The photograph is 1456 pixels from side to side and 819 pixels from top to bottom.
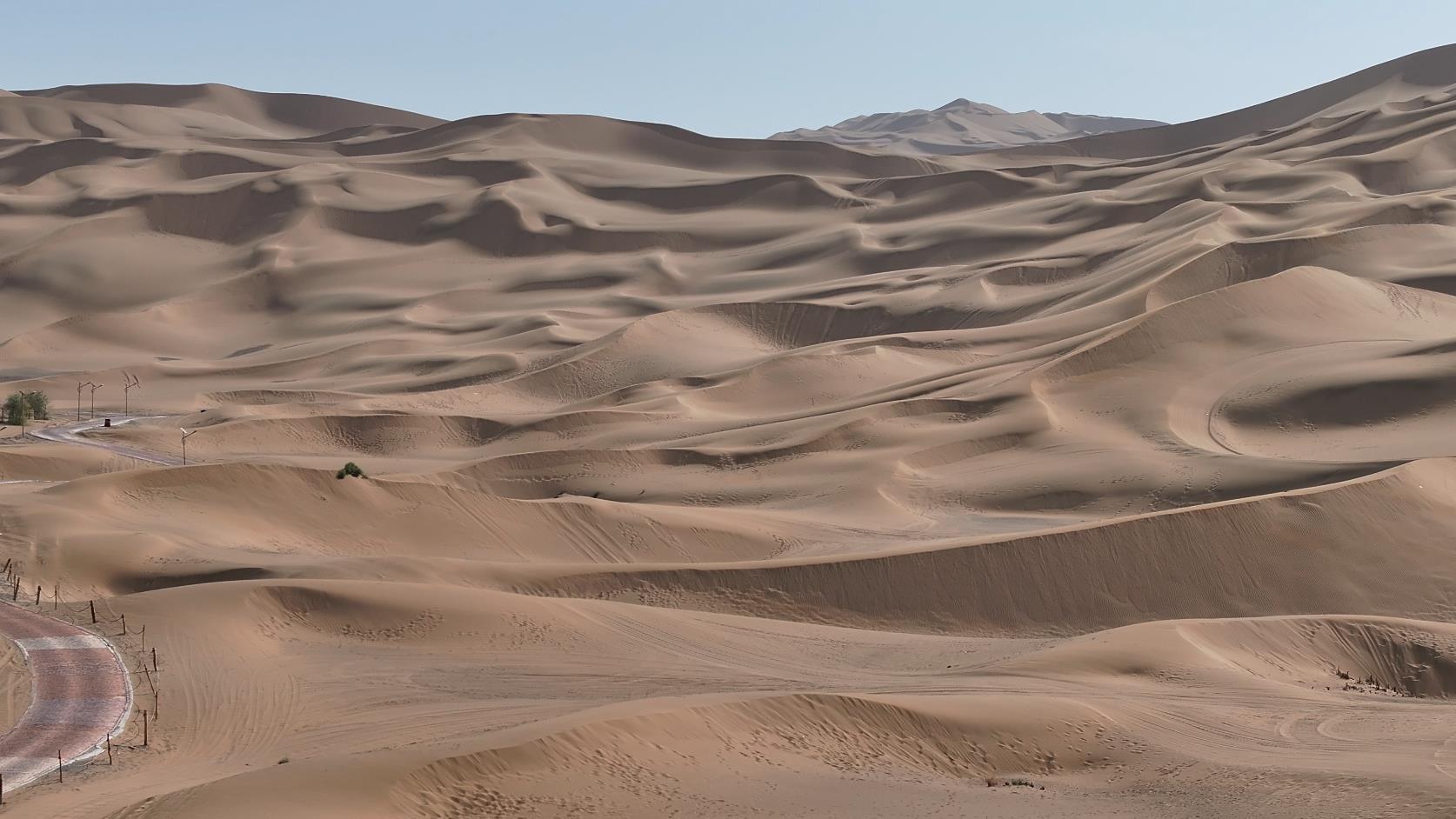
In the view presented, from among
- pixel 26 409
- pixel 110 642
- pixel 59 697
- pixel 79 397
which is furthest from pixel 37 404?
pixel 59 697

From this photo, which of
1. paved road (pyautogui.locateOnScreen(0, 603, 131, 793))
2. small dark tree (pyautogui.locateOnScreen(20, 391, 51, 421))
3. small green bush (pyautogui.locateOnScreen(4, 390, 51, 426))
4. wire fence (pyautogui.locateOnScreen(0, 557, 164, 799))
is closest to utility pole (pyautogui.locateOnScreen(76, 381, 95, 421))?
small green bush (pyautogui.locateOnScreen(4, 390, 51, 426))

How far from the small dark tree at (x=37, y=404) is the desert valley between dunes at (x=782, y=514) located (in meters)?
1.13

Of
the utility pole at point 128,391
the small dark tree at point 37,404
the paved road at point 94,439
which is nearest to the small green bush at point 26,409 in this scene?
the small dark tree at point 37,404

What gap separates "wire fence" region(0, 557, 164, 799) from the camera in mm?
16688

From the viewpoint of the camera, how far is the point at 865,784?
15.8 meters

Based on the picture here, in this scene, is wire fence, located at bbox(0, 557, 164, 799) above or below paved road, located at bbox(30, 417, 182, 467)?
above

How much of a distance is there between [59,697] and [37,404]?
40070 mm

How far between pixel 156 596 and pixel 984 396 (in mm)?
25825

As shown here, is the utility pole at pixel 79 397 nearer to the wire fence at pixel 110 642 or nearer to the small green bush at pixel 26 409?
the small green bush at pixel 26 409

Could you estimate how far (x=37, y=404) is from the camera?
54.9 m

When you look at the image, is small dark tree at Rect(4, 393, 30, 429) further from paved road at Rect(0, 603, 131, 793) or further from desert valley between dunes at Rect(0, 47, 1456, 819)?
paved road at Rect(0, 603, 131, 793)

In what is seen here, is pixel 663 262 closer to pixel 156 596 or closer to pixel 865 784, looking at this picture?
pixel 156 596

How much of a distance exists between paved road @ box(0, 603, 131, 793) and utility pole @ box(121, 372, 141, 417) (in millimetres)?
37859

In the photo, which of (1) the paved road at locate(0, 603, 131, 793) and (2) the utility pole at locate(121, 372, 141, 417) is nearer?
(1) the paved road at locate(0, 603, 131, 793)
